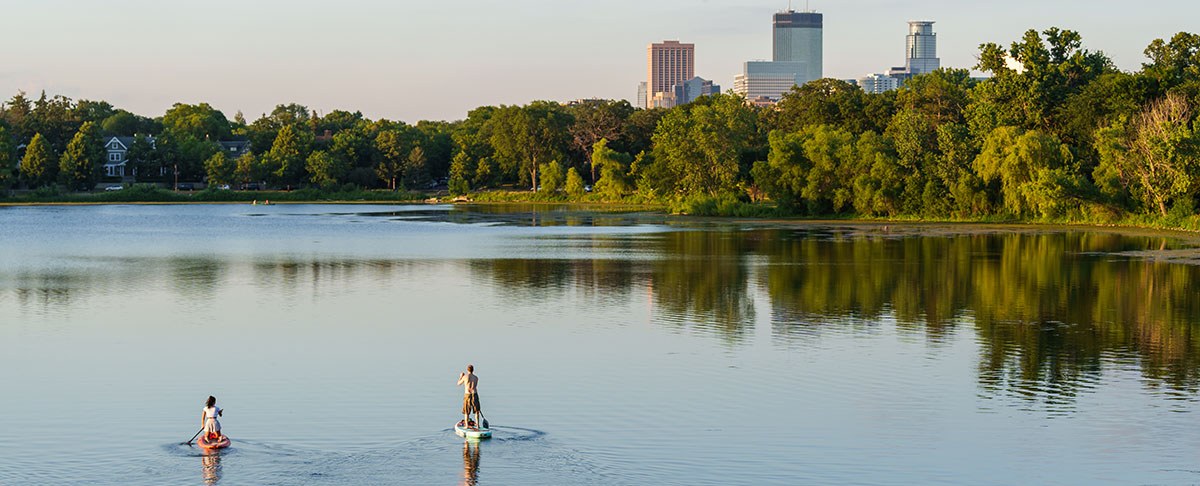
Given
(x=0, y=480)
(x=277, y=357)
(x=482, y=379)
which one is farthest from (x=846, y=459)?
(x=277, y=357)

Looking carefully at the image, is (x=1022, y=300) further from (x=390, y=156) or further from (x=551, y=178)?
(x=390, y=156)

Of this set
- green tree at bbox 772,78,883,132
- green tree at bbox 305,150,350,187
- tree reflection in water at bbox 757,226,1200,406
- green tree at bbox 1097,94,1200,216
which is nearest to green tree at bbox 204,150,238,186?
green tree at bbox 305,150,350,187

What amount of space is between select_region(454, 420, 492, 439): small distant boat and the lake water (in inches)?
12.6

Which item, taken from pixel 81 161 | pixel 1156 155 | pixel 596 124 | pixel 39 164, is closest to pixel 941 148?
pixel 1156 155

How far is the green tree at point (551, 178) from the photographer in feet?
526

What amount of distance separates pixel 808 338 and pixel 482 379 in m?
9.61

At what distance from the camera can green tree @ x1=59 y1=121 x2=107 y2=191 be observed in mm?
158625

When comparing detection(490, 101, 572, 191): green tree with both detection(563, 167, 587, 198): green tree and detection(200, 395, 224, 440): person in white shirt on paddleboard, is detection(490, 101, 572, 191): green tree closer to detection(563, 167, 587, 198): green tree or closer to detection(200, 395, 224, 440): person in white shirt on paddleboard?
detection(563, 167, 587, 198): green tree

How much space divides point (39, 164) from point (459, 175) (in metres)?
54.0

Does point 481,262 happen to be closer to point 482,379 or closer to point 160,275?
point 160,275

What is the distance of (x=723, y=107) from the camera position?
367 feet

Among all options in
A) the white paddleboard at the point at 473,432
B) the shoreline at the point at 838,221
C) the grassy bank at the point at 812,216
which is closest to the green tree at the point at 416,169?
the shoreline at the point at 838,221

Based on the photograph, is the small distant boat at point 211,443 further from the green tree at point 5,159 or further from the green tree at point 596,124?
the green tree at point 5,159

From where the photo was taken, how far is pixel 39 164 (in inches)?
6230
